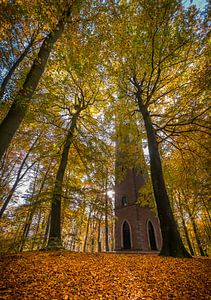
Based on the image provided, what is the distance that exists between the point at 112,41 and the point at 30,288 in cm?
822

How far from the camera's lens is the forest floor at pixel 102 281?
77.1 inches

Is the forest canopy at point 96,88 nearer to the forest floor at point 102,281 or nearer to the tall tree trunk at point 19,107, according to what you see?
the tall tree trunk at point 19,107

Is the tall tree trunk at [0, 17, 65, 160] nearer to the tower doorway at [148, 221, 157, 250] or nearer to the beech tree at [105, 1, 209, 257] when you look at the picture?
the beech tree at [105, 1, 209, 257]

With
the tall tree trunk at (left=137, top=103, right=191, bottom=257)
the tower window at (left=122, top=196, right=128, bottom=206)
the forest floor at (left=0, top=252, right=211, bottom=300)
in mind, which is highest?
the tower window at (left=122, top=196, right=128, bottom=206)

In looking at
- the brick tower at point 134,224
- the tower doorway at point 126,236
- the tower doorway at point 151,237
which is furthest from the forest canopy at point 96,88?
the tower doorway at point 126,236

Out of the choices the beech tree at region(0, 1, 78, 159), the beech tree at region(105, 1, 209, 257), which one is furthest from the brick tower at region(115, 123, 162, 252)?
the beech tree at region(0, 1, 78, 159)

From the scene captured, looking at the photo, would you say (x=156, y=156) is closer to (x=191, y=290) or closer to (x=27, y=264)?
(x=191, y=290)

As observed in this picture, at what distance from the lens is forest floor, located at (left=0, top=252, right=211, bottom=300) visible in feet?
6.43

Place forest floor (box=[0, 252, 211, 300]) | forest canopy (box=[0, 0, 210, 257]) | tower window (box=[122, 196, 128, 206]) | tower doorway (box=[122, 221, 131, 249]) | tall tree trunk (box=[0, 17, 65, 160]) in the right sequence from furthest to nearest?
tower window (box=[122, 196, 128, 206]) → tower doorway (box=[122, 221, 131, 249]) → forest canopy (box=[0, 0, 210, 257]) → tall tree trunk (box=[0, 17, 65, 160]) → forest floor (box=[0, 252, 211, 300])

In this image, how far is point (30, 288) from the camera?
6.75ft

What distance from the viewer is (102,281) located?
2371 mm

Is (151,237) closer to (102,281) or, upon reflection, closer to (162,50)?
(102,281)

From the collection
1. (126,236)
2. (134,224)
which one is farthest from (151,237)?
(126,236)

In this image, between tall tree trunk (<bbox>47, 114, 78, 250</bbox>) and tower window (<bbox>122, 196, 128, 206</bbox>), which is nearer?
tall tree trunk (<bbox>47, 114, 78, 250</bbox>)
